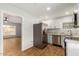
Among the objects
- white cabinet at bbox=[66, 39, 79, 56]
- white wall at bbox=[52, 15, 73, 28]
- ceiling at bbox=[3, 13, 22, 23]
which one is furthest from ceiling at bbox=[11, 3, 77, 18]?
white cabinet at bbox=[66, 39, 79, 56]

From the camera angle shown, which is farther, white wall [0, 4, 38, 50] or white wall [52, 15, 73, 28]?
white wall [0, 4, 38, 50]

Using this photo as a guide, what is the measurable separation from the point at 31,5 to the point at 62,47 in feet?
2.96

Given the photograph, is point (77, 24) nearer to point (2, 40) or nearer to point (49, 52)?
point (49, 52)

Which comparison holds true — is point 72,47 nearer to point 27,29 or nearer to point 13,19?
point 27,29

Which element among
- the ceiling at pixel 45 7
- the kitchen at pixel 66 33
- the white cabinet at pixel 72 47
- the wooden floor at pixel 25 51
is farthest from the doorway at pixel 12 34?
the white cabinet at pixel 72 47

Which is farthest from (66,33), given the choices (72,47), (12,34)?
(12,34)

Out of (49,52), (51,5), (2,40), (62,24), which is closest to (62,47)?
(49,52)

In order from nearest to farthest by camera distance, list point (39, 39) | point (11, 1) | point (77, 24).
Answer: point (11, 1) < point (77, 24) < point (39, 39)

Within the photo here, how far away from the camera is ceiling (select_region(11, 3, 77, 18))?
1289mm

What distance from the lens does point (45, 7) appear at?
136cm

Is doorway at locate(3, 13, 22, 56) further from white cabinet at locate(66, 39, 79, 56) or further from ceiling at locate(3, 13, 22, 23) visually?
white cabinet at locate(66, 39, 79, 56)

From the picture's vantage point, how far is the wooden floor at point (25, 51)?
4.48 feet

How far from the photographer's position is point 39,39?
5.12 feet

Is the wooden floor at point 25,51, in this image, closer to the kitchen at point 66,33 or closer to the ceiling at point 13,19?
the kitchen at point 66,33
